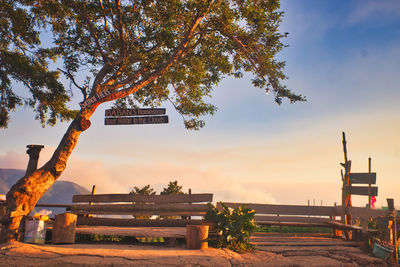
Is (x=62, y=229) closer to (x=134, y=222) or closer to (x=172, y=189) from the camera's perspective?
(x=134, y=222)

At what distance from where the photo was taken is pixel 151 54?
1491 cm

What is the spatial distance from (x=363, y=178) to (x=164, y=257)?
10458 mm

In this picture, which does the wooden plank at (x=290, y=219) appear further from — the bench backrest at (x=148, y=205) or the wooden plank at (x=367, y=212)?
the bench backrest at (x=148, y=205)

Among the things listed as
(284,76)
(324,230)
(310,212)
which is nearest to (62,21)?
(284,76)

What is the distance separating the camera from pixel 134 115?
36.4 feet

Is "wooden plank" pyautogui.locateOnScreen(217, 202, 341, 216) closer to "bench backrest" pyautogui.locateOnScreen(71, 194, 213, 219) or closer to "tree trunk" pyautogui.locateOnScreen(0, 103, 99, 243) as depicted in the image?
"bench backrest" pyautogui.locateOnScreen(71, 194, 213, 219)

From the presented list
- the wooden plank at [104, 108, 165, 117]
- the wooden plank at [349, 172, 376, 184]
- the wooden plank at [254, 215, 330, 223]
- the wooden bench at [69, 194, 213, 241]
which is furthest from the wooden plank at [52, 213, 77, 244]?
the wooden plank at [349, 172, 376, 184]

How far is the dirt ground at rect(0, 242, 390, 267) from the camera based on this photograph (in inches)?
242

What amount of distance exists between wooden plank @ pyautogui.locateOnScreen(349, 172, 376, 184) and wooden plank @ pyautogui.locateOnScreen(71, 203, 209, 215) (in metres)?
7.83

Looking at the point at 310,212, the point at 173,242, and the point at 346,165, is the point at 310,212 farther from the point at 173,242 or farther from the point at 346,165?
the point at 173,242

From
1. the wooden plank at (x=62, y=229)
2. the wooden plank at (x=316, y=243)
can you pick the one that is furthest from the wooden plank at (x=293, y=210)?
the wooden plank at (x=62, y=229)

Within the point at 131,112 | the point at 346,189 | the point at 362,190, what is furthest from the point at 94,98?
the point at 362,190

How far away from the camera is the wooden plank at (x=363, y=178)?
498 inches

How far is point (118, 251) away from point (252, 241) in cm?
476
